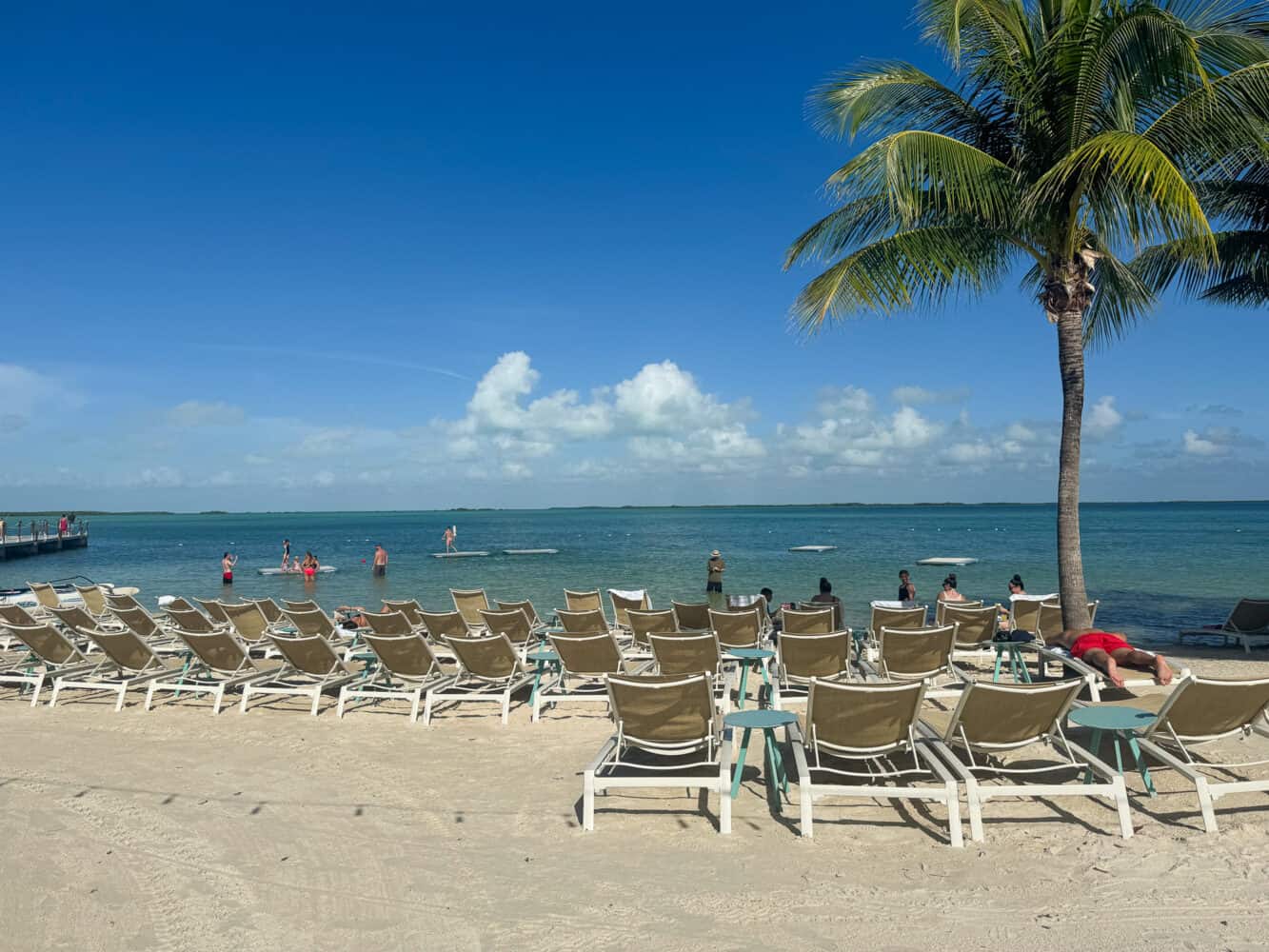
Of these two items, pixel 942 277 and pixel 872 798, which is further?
pixel 942 277

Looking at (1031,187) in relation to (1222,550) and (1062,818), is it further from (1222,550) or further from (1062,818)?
(1222,550)

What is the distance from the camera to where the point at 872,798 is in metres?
4.70

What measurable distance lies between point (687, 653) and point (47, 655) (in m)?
6.40

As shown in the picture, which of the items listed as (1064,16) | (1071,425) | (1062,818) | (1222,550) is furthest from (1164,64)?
(1222,550)

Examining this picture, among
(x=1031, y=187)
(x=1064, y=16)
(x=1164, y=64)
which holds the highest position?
(x=1064, y=16)

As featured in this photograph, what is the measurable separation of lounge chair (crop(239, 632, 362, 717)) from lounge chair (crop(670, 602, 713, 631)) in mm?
3350

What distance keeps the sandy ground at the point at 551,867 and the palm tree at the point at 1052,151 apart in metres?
4.98

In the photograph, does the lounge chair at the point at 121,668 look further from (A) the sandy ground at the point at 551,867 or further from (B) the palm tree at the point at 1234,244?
(B) the palm tree at the point at 1234,244

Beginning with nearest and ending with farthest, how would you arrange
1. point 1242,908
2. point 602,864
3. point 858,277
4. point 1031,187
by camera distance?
point 1242,908 < point 602,864 < point 1031,187 < point 858,277

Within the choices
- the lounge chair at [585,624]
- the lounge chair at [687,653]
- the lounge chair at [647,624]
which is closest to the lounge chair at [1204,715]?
the lounge chair at [687,653]

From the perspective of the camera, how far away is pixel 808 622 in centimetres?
804

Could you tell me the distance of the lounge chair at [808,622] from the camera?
7.84 metres

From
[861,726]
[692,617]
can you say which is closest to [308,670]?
[692,617]

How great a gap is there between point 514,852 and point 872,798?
81.6 inches
